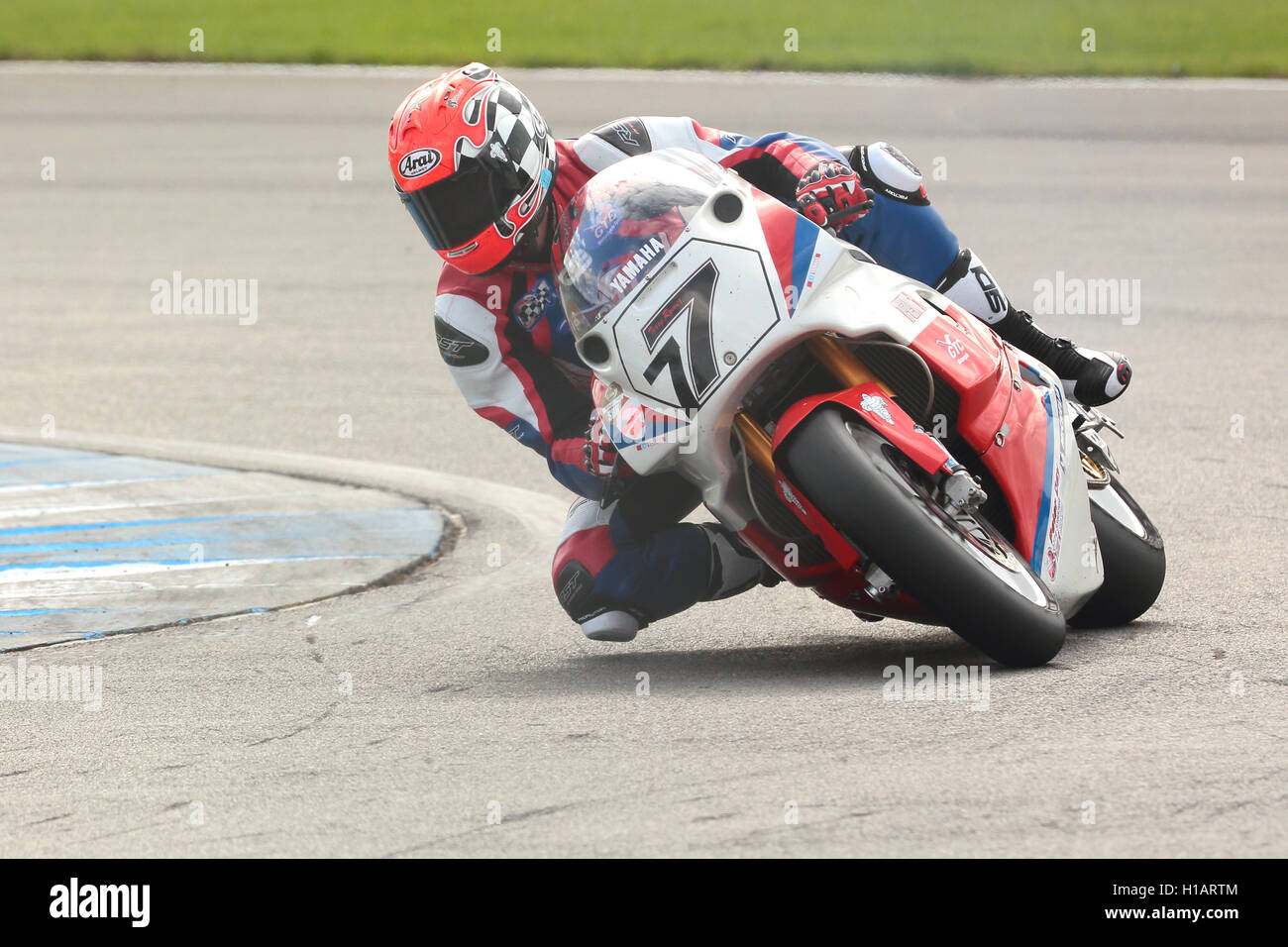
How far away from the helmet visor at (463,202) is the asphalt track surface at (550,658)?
1283 millimetres

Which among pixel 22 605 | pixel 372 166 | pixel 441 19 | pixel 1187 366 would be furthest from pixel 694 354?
pixel 441 19

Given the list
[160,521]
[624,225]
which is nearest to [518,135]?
[624,225]

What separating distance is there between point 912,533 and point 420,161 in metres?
1.80

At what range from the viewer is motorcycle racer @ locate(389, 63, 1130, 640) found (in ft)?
16.8

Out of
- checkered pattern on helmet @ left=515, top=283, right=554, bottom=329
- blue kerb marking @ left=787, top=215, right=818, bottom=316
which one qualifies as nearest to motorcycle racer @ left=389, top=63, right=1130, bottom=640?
checkered pattern on helmet @ left=515, top=283, right=554, bottom=329

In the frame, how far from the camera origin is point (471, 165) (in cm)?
509

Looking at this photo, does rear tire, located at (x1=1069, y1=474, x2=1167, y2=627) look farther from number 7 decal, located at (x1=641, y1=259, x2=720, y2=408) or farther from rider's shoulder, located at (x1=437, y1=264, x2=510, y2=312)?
rider's shoulder, located at (x1=437, y1=264, x2=510, y2=312)

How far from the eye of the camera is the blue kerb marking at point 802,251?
4.58 meters

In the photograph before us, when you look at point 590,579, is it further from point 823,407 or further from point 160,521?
point 160,521

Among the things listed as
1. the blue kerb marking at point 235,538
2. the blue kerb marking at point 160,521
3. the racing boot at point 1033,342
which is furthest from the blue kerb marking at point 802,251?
the blue kerb marking at point 160,521

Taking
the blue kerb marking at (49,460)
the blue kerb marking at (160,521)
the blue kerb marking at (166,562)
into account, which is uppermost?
the blue kerb marking at (49,460)

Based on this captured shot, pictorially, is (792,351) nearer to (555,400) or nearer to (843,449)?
(843,449)

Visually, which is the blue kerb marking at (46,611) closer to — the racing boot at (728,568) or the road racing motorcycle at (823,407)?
the racing boot at (728,568)
